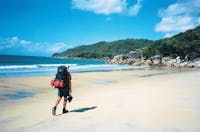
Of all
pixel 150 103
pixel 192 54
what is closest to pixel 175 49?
pixel 192 54

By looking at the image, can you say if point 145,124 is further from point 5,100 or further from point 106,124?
point 5,100

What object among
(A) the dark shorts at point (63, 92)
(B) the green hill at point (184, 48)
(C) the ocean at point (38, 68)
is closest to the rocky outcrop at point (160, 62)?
(B) the green hill at point (184, 48)

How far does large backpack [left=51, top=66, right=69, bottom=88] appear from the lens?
7.11 m

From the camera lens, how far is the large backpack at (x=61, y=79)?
280 inches

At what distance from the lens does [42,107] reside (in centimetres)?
873

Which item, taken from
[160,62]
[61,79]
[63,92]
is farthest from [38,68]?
[160,62]

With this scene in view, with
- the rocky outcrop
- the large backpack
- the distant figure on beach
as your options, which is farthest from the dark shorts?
the rocky outcrop

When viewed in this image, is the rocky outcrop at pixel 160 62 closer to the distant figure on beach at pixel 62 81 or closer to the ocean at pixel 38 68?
the ocean at pixel 38 68

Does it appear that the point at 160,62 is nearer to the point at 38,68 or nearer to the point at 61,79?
the point at 38,68

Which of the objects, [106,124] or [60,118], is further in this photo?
[60,118]

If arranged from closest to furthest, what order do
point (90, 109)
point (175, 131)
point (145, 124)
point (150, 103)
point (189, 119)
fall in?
point (175, 131)
point (145, 124)
point (189, 119)
point (90, 109)
point (150, 103)

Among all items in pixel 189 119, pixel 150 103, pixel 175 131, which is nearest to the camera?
pixel 175 131

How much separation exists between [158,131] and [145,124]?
61 centimetres

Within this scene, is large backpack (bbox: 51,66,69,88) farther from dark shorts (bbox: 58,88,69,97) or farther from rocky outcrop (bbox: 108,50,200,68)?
rocky outcrop (bbox: 108,50,200,68)
